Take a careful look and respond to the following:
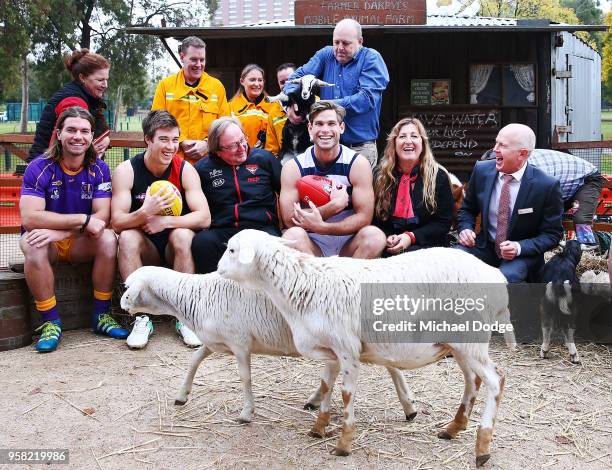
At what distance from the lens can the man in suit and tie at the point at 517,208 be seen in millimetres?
4781

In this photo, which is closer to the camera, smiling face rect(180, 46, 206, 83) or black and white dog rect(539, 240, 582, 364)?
black and white dog rect(539, 240, 582, 364)

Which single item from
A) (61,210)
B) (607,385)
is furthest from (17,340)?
(607,385)

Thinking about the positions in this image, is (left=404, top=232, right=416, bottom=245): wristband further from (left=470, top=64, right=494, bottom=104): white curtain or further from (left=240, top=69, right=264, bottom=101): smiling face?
(left=470, top=64, right=494, bottom=104): white curtain

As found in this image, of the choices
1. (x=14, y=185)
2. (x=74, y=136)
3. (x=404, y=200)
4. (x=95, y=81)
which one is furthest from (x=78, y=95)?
(x=404, y=200)

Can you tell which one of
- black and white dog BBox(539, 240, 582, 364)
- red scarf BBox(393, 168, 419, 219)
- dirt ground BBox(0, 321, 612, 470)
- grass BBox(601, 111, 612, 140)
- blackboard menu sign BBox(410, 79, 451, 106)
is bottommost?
dirt ground BBox(0, 321, 612, 470)

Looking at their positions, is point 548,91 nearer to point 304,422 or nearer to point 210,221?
point 210,221

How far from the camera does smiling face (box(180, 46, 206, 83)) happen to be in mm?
6191

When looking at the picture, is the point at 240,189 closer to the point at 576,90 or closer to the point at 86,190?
the point at 86,190

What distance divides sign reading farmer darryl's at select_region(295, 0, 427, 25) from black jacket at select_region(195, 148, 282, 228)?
5.70 m

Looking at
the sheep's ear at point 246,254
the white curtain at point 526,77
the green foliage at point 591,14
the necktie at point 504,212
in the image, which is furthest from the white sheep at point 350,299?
the green foliage at point 591,14

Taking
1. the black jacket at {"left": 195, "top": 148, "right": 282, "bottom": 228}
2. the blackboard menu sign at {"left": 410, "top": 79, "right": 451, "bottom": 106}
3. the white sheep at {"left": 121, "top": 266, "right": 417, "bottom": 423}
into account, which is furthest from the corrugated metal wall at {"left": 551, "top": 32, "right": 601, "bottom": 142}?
the white sheep at {"left": 121, "top": 266, "right": 417, "bottom": 423}

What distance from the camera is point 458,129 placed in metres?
12.1

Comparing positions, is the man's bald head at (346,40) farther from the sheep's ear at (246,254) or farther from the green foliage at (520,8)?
the green foliage at (520,8)

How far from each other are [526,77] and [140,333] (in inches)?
376
